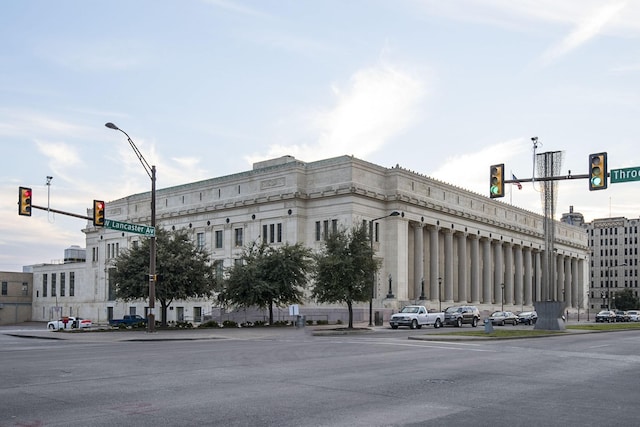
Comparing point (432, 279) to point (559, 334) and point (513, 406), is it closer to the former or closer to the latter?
point (559, 334)

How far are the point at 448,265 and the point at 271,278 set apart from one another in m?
39.1

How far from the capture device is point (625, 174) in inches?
1027

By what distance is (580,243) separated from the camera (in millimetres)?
130500

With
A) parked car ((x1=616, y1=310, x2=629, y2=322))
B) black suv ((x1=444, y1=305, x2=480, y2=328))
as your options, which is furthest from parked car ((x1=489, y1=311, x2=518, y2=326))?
parked car ((x1=616, y1=310, x2=629, y2=322))

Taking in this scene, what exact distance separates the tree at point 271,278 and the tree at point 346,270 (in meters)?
4.84

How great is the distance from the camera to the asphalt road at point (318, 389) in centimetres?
1084

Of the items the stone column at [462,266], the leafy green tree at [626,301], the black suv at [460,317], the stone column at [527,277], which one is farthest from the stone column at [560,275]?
the black suv at [460,317]

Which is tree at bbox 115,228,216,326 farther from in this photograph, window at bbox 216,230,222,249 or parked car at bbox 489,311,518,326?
→ window at bbox 216,230,222,249

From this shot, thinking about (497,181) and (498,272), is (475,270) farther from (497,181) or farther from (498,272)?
(497,181)

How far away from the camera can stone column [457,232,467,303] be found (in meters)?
90.1

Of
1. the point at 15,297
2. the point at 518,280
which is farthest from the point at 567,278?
the point at 15,297

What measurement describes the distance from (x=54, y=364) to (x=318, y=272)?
30.9 metres

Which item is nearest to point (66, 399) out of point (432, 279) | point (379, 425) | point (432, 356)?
point (379, 425)

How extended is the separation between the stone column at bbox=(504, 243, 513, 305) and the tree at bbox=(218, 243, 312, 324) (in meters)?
56.3
